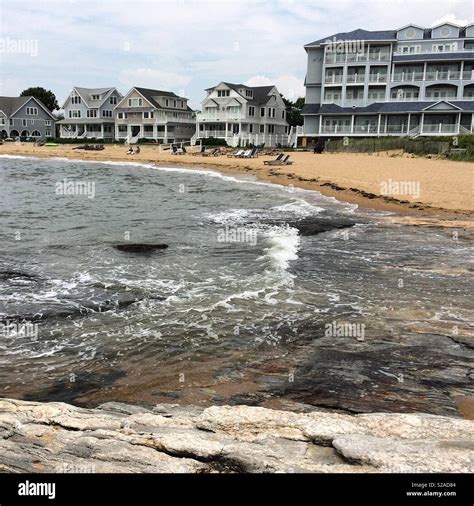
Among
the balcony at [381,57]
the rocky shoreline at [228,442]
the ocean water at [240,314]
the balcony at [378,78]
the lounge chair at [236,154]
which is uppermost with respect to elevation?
the balcony at [381,57]

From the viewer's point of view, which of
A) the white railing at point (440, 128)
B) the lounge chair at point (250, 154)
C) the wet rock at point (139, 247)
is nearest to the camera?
the wet rock at point (139, 247)

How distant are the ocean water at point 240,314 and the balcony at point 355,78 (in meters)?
49.3

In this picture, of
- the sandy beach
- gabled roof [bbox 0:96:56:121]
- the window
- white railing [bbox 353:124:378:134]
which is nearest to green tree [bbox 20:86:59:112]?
gabled roof [bbox 0:96:56:121]

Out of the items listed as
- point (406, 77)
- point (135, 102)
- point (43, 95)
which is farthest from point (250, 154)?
point (43, 95)

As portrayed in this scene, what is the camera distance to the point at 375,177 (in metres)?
29.2

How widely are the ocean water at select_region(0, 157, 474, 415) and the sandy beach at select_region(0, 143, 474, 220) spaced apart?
460cm

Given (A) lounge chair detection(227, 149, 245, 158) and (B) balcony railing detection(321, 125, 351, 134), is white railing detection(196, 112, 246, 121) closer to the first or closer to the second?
(B) balcony railing detection(321, 125, 351, 134)

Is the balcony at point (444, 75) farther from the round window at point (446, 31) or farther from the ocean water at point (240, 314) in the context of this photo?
the ocean water at point (240, 314)

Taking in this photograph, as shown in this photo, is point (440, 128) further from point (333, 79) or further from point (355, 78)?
point (333, 79)

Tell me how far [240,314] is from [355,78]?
59802 mm

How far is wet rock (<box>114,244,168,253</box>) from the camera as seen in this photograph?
45.9 ft

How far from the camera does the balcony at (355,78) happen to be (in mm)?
Result: 61469

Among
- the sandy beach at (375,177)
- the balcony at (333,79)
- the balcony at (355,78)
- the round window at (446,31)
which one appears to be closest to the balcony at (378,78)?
the balcony at (355,78)
